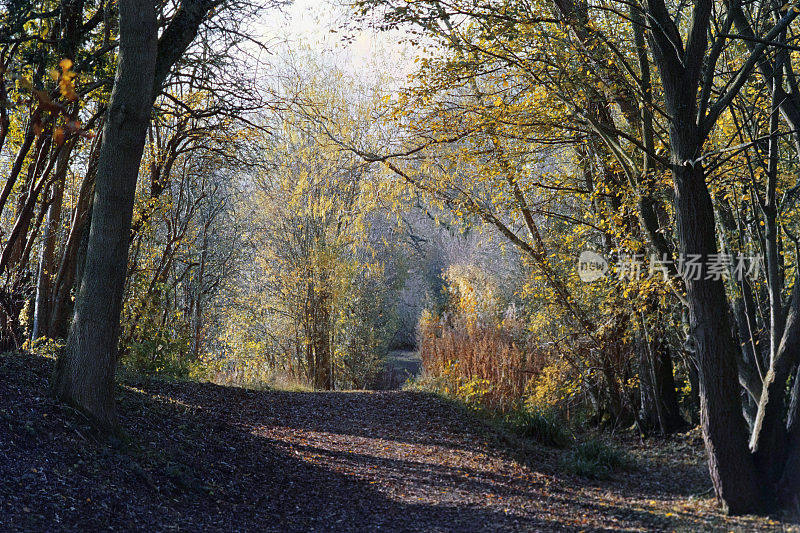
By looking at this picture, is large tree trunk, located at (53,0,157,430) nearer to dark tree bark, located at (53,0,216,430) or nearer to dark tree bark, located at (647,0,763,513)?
dark tree bark, located at (53,0,216,430)

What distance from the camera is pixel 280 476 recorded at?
5.05 meters

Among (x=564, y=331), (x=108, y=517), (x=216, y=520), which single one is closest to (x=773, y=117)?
(x=564, y=331)

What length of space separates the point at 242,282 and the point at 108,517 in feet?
43.3

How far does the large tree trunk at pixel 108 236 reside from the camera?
4191mm

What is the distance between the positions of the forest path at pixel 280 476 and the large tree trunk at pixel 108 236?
20 cm

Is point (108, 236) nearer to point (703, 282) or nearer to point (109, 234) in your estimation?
point (109, 234)

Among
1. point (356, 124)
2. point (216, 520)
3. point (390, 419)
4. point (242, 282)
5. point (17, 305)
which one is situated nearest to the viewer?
point (216, 520)

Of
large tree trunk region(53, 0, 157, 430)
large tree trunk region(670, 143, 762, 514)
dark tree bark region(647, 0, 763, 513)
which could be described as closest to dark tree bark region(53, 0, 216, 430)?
large tree trunk region(53, 0, 157, 430)

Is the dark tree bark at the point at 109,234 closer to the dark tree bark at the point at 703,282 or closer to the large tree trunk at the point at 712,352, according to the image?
the dark tree bark at the point at 703,282

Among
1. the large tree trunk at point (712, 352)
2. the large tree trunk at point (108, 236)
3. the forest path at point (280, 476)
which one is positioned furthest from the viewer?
the large tree trunk at point (712, 352)

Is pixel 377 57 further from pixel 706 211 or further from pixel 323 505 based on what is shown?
pixel 323 505

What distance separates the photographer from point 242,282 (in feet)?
52.8

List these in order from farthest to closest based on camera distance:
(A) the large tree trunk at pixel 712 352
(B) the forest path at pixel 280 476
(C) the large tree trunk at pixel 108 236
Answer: (A) the large tree trunk at pixel 712 352, (C) the large tree trunk at pixel 108 236, (B) the forest path at pixel 280 476

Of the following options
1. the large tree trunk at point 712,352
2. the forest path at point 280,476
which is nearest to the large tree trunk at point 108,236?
the forest path at point 280,476
